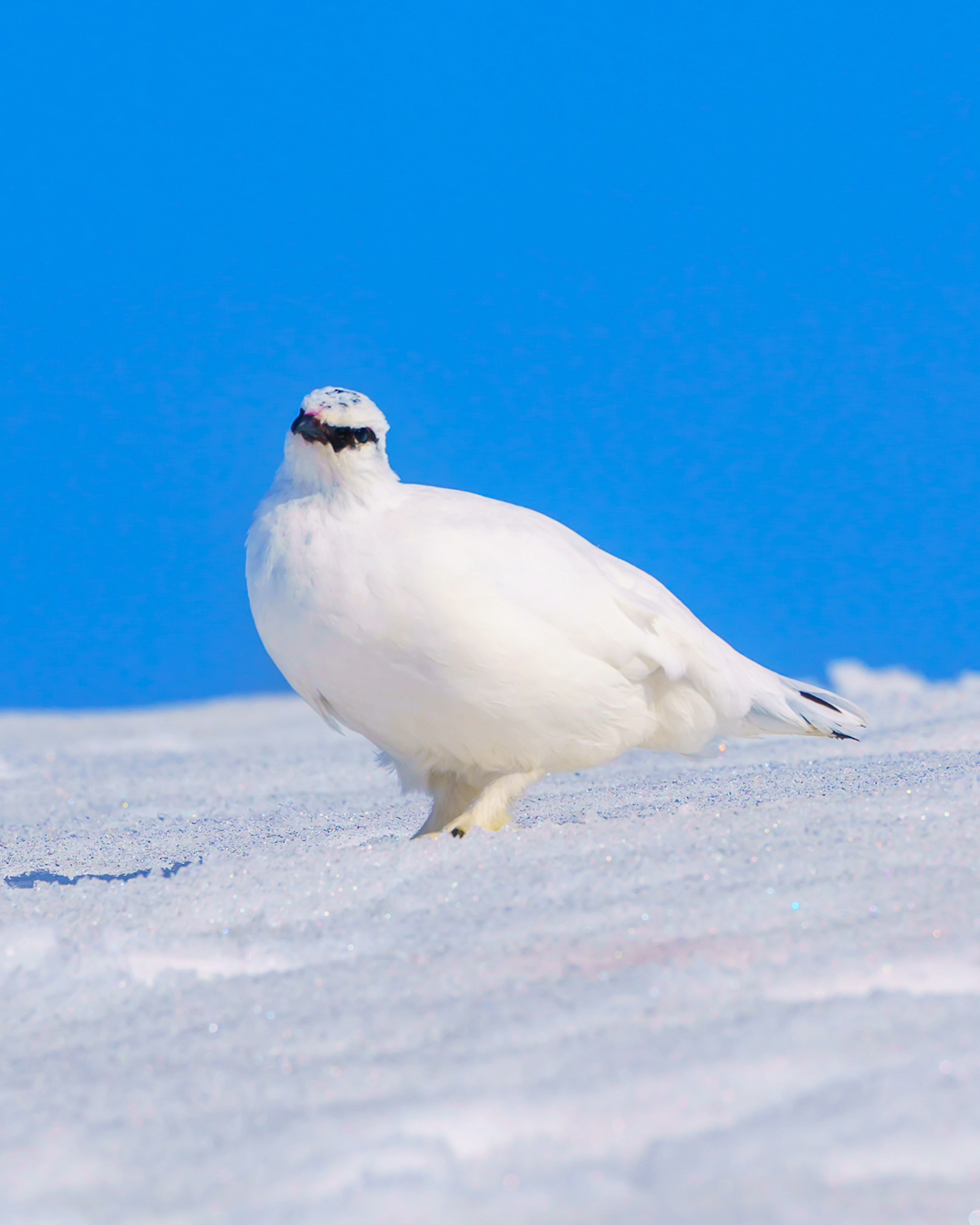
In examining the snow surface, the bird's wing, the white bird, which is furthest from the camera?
the bird's wing

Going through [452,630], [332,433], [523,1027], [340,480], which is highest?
[332,433]

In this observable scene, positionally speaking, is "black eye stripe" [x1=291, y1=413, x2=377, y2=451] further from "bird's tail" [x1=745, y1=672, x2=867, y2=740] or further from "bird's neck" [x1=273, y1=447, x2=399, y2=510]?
"bird's tail" [x1=745, y1=672, x2=867, y2=740]

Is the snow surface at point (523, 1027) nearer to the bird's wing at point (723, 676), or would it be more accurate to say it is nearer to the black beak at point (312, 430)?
the bird's wing at point (723, 676)

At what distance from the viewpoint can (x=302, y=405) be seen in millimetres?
2750

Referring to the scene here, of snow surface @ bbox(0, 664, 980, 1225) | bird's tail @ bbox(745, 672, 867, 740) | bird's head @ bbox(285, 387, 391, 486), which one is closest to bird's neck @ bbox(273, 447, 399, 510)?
bird's head @ bbox(285, 387, 391, 486)

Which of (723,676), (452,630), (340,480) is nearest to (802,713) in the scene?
(723,676)

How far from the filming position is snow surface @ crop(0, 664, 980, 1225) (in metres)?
1.06

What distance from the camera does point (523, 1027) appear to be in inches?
52.7

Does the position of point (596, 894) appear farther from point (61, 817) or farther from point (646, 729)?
point (61, 817)

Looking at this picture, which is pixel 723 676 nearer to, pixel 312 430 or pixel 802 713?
pixel 802 713

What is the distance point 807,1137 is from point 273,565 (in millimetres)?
1844

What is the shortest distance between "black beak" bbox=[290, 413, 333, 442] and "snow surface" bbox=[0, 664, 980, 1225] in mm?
907

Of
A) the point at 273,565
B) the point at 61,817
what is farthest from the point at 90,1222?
the point at 61,817

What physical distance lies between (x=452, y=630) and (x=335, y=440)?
53 centimetres
